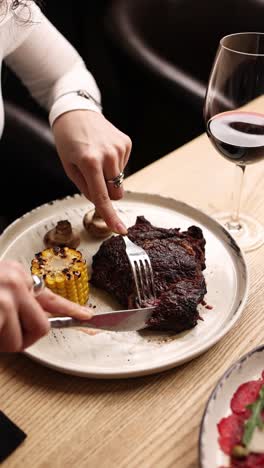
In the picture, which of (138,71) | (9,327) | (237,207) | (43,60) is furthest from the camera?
(138,71)

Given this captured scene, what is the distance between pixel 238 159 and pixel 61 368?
1.84 feet

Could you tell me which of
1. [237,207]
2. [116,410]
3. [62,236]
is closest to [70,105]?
[62,236]

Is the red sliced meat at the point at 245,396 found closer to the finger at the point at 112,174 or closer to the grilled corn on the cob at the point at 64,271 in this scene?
the grilled corn on the cob at the point at 64,271

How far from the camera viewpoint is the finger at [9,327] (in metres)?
0.68

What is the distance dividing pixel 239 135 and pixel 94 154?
0.30m

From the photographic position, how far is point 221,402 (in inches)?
29.3

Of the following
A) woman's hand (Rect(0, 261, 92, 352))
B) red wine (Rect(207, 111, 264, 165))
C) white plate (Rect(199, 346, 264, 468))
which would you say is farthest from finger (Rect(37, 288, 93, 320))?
red wine (Rect(207, 111, 264, 165))

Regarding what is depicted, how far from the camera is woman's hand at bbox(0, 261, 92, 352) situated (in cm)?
69

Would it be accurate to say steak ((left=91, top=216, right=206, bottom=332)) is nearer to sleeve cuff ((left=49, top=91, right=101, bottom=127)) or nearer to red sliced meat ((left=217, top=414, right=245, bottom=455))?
red sliced meat ((left=217, top=414, right=245, bottom=455))

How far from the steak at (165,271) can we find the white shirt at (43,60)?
1.26 ft

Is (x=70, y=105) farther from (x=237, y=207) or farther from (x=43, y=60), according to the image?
(x=237, y=207)

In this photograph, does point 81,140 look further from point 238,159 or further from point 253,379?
point 253,379

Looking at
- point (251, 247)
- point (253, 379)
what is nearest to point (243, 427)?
point (253, 379)

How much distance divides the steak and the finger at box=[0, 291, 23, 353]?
26 centimetres
